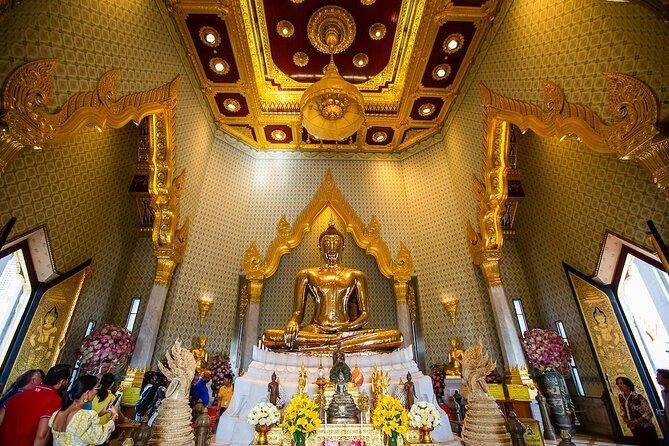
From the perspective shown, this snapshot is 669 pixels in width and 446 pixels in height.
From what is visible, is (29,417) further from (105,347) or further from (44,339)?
(44,339)

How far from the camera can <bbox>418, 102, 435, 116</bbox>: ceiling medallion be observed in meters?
8.23

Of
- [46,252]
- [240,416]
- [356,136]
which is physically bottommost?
[240,416]

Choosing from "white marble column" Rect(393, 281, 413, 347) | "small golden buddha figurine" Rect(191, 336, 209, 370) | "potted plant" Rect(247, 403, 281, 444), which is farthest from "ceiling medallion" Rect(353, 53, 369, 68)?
"potted plant" Rect(247, 403, 281, 444)

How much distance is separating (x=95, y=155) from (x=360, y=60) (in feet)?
19.1

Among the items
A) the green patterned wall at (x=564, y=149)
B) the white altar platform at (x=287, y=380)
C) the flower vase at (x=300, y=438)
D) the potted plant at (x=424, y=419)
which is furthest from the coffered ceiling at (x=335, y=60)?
the flower vase at (x=300, y=438)

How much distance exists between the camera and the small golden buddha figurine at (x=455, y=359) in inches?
249

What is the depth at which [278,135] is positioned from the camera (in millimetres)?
9070

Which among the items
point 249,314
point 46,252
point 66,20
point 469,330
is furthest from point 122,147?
point 469,330

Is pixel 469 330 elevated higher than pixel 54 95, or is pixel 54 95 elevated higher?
pixel 54 95

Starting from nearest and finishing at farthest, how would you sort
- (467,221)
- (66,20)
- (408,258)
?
(66,20) < (467,221) < (408,258)

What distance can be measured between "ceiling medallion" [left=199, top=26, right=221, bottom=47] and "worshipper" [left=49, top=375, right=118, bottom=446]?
6.28 meters

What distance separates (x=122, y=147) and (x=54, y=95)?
4.23 metres

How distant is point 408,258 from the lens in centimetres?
789

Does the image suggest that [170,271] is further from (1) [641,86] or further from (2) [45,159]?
(1) [641,86]
